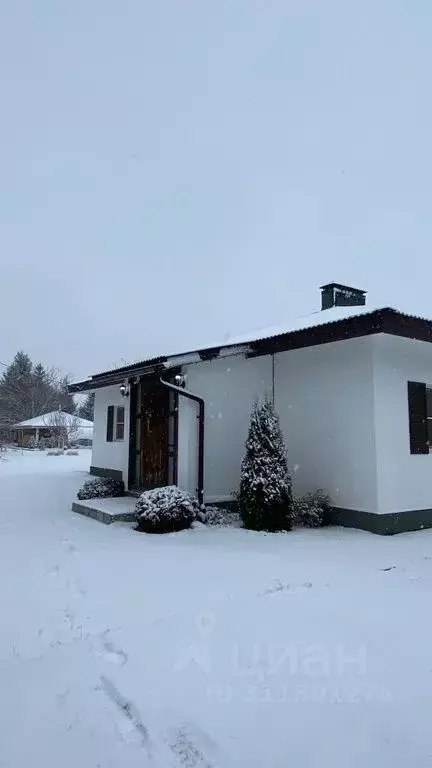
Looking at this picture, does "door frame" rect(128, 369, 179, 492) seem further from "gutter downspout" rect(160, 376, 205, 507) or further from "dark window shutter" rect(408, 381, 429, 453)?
"dark window shutter" rect(408, 381, 429, 453)

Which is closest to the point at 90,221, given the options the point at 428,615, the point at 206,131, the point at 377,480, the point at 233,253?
the point at 206,131

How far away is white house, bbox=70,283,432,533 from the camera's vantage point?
25.2ft

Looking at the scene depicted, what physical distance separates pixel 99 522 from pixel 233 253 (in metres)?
35.4

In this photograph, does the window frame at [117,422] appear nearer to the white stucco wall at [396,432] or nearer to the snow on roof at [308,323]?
the snow on roof at [308,323]

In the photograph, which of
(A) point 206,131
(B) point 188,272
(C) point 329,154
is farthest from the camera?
(B) point 188,272

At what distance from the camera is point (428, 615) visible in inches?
157

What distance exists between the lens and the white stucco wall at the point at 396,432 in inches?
302

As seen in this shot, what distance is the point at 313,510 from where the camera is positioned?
26.6ft

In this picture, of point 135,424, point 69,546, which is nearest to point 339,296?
point 135,424

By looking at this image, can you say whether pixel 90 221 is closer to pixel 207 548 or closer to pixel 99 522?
pixel 99 522

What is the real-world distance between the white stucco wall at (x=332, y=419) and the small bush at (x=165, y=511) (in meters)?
2.34

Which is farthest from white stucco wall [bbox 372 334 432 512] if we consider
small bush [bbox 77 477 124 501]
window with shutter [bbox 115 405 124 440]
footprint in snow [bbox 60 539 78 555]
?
window with shutter [bbox 115 405 124 440]

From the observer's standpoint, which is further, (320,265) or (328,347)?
(320,265)

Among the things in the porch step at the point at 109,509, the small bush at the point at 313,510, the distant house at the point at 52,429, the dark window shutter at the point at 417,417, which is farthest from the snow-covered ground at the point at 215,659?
the distant house at the point at 52,429
